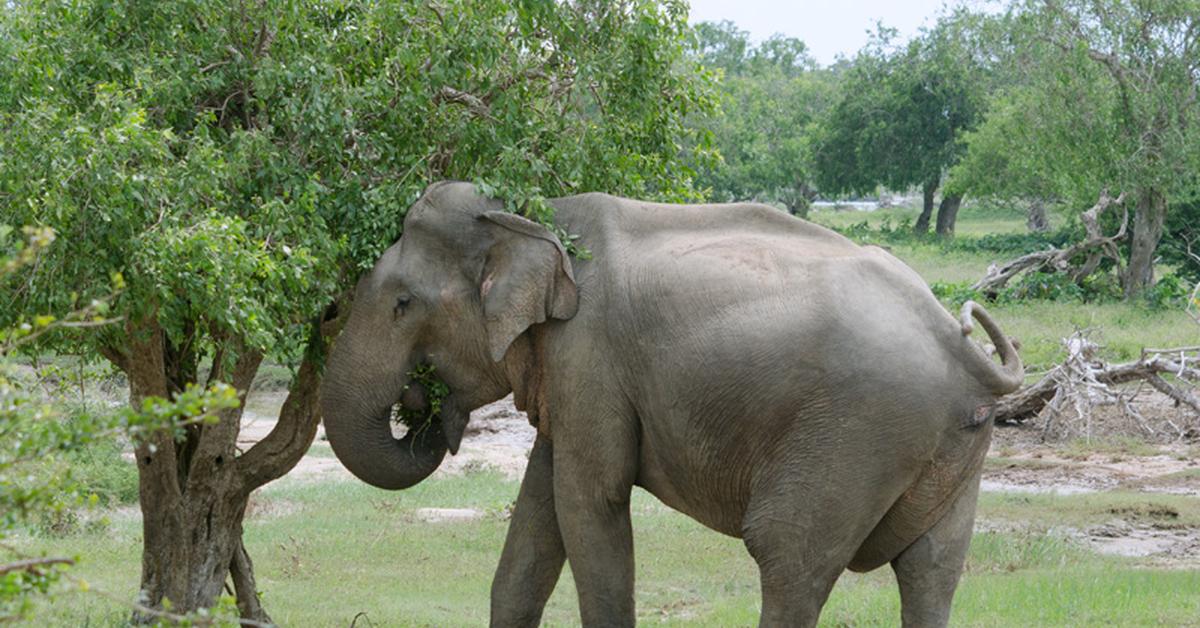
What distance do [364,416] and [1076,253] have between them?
27123 mm

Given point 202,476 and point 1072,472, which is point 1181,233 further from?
point 202,476

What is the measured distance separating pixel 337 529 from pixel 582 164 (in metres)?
7.39

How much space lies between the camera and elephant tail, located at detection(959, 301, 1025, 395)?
22.6 ft

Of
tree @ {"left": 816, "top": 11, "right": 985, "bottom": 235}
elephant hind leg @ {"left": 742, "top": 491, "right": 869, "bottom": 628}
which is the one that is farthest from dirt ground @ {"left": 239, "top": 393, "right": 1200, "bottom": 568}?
tree @ {"left": 816, "top": 11, "right": 985, "bottom": 235}

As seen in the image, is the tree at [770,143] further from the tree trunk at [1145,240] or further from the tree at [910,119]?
the tree trunk at [1145,240]

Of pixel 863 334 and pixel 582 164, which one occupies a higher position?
pixel 582 164

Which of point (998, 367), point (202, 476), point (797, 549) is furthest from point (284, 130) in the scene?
point (998, 367)

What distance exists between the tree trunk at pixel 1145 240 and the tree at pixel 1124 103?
0.07 ft

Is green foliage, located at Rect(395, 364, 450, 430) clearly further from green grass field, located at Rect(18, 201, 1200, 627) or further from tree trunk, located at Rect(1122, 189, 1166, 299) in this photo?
tree trunk, located at Rect(1122, 189, 1166, 299)

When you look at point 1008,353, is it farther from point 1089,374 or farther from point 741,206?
point 1089,374

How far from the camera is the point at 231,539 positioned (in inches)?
374

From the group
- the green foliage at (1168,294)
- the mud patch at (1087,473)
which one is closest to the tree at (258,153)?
the mud patch at (1087,473)

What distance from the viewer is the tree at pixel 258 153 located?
23.8 ft

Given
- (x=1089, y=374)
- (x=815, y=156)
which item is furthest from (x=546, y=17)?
(x=815, y=156)
